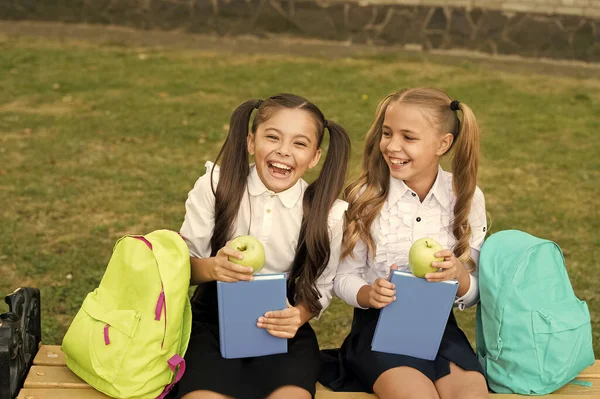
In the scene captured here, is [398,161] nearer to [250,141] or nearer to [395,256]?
[395,256]

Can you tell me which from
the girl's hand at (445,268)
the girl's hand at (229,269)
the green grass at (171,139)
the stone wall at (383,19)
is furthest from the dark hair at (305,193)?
the stone wall at (383,19)

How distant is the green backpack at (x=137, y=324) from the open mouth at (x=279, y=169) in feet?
1.45

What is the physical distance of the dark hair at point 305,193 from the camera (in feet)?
10.5

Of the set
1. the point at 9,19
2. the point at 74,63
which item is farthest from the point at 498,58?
the point at 9,19

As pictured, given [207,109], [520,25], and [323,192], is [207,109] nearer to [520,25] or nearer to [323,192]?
[520,25]

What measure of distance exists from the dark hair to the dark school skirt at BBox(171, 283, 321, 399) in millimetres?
194

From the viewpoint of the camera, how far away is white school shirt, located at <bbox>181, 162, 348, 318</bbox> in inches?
127

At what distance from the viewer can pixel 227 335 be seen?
2938 mm

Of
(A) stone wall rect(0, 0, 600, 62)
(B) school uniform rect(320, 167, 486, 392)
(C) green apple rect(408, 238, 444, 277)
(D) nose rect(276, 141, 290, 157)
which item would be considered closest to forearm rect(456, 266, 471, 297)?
(B) school uniform rect(320, 167, 486, 392)

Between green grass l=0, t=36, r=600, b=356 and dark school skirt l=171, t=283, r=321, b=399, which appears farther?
green grass l=0, t=36, r=600, b=356

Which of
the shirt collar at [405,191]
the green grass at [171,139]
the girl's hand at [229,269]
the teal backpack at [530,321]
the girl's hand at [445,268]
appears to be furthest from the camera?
the green grass at [171,139]

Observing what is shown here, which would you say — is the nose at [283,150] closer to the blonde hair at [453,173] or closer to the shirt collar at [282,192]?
the shirt collar at [282,192]

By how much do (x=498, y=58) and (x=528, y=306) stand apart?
788cm

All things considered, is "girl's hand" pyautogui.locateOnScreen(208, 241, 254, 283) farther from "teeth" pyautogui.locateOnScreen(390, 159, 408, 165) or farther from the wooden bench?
"teeth" pyautogui.locateOnScreen(390, 159, 408, 165)
